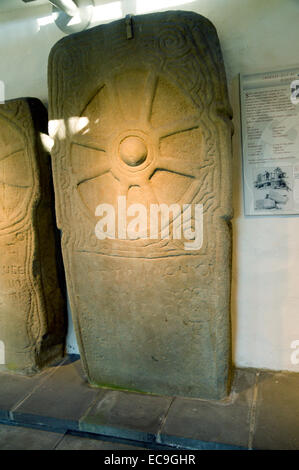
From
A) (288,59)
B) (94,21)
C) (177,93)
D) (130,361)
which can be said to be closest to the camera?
(177,93)

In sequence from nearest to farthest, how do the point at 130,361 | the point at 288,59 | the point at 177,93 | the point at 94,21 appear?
the point at 177,93, the point at 288,59, the point at 130,361, the point at 94,21

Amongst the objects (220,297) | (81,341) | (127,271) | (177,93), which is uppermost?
(177,93)

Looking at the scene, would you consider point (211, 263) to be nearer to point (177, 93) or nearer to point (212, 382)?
point (212, 382)

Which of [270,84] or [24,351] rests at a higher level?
[270,84]

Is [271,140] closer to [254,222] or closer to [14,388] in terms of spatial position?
[254,222]

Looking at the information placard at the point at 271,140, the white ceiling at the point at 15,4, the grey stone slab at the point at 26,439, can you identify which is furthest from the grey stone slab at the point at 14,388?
the white ceiling at the point at 15,4

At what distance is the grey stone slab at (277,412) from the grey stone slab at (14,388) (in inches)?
58.3

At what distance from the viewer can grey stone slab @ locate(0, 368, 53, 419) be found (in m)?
2.31

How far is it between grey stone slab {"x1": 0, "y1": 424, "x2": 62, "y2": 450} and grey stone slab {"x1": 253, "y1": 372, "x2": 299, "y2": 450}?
1133 millimetres

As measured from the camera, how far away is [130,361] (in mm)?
2348

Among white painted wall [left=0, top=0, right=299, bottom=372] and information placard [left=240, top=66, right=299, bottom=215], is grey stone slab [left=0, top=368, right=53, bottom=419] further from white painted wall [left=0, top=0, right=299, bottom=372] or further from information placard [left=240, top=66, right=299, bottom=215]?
information placard [left=240, top=66, right=299, bottom=215]

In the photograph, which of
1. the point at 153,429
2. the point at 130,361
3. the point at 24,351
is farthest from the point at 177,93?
the point at 24,351

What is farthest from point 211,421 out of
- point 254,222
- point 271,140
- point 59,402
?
point 271,140

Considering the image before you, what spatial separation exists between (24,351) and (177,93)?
6.70ft
